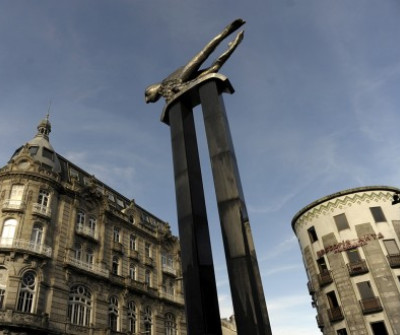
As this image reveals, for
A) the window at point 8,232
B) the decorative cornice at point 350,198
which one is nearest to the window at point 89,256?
the window at point 8,232

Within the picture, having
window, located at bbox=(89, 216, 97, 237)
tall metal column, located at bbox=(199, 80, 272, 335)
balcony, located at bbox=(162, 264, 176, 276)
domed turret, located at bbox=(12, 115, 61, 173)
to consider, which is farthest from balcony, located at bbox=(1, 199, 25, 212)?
tall metal column, located at bbox=(199, 80, 272, 335)

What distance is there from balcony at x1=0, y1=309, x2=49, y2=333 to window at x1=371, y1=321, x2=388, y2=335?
86.9 ft

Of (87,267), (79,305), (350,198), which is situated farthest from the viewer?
(350,198)

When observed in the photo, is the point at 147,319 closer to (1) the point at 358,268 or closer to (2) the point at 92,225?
(2) the point at 92,225

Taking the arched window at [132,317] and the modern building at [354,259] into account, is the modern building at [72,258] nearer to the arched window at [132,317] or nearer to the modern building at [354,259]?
the arched window at [132,317]

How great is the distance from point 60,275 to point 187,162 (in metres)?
21.4

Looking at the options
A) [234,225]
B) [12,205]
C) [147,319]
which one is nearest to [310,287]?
[147,319]

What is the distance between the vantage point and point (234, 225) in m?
11.4

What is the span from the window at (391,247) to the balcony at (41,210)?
3127 centimetres

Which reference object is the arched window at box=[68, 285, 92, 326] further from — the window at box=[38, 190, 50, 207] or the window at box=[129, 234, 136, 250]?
the window at box=[129, 234, 136, 250]

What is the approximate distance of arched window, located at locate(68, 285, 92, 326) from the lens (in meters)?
29.0

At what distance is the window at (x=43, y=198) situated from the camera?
3134cm

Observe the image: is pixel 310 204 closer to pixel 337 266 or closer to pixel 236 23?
pixel 337 266

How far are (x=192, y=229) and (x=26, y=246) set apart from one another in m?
21.4
